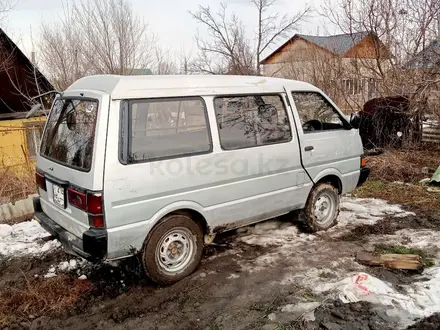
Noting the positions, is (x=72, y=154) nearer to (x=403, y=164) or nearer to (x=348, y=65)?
(x=403, y=164)

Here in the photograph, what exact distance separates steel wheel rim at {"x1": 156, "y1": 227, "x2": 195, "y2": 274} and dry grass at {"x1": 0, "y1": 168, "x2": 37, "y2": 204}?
4039 millimetres

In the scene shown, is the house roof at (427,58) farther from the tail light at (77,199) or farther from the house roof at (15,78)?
the house roof at (15,78)

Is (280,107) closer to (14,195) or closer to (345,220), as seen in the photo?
(345,220)

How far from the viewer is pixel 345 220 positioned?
5.48 meters

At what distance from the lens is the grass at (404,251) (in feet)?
13.3

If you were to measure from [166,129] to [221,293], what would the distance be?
1.69 meters

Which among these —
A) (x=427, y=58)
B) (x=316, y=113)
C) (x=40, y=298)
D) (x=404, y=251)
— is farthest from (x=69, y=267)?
(x=427, y=58)

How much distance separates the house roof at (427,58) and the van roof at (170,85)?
7331 millimetres

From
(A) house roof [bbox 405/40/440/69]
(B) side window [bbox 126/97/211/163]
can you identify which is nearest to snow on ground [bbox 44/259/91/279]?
(B) side window [bbox 126/97/211/163]

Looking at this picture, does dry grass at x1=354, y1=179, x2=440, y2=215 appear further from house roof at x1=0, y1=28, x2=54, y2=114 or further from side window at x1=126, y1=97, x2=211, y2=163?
house roof at x1=0, y1=28, x2=54, y2=114

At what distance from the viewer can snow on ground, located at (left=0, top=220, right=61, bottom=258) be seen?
4.61 meters

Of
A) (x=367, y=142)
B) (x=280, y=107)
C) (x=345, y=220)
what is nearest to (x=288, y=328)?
(x=280, y=107)

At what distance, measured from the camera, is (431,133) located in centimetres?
1075

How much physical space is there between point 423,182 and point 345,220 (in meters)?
2.93
